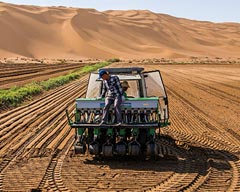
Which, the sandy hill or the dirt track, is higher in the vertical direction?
the sandy hill

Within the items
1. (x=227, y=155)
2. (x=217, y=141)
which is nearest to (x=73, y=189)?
(x=227, y=155)

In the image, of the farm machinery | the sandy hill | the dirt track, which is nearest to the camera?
the dirt track

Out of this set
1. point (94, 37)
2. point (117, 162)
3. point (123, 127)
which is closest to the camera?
point (123, 127)

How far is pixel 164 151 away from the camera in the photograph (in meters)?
10.1

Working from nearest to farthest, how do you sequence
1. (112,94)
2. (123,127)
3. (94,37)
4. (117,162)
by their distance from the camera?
(123,127) → (117,162) → (112,94) → (94,37)

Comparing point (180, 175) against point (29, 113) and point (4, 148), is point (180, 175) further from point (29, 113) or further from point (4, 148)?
point (29, 113)

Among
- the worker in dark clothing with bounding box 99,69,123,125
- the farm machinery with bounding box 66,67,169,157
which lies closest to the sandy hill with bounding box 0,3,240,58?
the farm machinery with bounding box 66,67,169,157

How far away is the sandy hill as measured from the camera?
111994 mm

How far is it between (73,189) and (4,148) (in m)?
3.49

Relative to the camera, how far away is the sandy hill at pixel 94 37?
112 metres

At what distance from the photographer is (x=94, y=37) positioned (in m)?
133

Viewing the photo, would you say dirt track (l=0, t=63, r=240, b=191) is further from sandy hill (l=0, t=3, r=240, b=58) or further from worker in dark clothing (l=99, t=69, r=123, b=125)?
sandy hill (l=0, t=3, r=240, b=58)

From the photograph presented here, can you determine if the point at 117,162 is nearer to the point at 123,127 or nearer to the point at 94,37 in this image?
the point at 123,127

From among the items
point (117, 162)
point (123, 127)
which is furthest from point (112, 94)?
point (117, 162)
